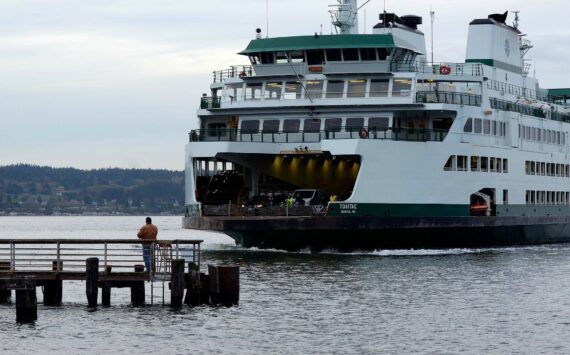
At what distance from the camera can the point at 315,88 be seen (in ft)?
168

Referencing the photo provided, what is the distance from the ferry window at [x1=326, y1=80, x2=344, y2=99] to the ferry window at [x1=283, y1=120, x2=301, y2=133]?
1645 mm

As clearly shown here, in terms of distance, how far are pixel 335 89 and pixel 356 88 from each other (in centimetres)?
84

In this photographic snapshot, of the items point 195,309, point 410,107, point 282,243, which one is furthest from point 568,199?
point 195,309

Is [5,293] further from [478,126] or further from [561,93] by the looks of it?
[561,93]

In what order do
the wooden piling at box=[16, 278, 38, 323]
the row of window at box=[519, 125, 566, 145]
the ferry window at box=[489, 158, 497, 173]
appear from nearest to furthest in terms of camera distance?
the wooden piling at box=[16, 278, 38, 323], the ferry window at box=[489, 158, 497, 173], the row of window at box=[519, 125, 566, 145]

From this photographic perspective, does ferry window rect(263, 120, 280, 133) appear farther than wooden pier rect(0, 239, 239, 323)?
Yes

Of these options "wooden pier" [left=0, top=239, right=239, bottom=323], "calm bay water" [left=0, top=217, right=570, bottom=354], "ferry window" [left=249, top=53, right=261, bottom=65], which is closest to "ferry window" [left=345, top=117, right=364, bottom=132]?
"ferry window" [left=249, top=53, right=261, bottom=65]

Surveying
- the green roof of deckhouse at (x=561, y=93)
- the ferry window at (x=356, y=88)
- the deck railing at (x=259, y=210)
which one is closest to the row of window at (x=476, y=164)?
the ferry window at (x=356, y=88)

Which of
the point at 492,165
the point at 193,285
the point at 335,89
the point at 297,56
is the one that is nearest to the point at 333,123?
the point at 335,89

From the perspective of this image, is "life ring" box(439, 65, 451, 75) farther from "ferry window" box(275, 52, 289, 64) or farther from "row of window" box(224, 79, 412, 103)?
"ferry window" box(275, 52, 289, 64)

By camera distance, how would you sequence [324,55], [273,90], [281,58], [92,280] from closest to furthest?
[92,280]
[324,55]
[273,90]
[281,58]

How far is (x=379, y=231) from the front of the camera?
47719mm

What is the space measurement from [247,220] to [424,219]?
6.99 m

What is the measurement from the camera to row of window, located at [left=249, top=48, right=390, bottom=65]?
51.4 m
